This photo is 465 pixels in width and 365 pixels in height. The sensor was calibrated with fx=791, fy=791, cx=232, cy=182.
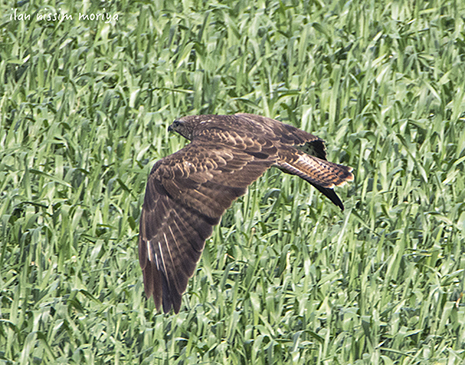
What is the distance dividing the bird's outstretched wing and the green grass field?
0.47 metres

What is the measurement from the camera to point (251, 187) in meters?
6.05

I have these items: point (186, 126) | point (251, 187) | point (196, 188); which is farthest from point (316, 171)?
point (186, 126)

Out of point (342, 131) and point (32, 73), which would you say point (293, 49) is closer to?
point (342, 131)

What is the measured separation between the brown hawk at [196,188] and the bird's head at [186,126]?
0.37 m

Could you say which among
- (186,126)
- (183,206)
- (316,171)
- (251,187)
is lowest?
(251,187)

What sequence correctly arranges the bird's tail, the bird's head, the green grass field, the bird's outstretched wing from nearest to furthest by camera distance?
1. the bird's outstretched wing
2. the green grass field
3. the bird's tail
4. the bird's head

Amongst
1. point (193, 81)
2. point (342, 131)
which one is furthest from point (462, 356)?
point (193, 81)

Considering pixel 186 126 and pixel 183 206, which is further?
pixel 186 126

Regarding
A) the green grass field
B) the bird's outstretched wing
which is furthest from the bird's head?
the bird's outstretched wing

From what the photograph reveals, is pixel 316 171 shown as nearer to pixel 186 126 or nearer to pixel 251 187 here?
pixel 251 187

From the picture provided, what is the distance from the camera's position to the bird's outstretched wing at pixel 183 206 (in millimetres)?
4531

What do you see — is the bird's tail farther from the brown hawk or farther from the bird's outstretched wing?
the bird's outstretched wing

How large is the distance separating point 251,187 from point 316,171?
1024 mm

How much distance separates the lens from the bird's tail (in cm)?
504
